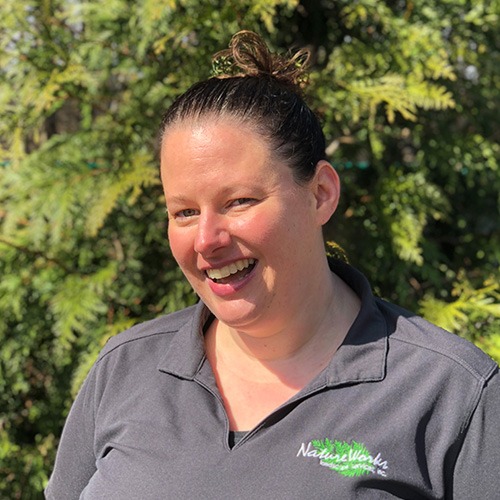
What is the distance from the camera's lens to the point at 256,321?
1.55 m

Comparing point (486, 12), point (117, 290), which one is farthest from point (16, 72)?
point (486, 12)

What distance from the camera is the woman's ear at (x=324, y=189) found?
5.21ft

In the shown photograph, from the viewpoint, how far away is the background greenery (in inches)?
99.3

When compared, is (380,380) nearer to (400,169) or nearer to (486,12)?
(400,169)

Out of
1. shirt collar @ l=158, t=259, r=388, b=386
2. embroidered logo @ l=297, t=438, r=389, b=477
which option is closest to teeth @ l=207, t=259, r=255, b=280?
shirt collar @ l=158, t=259, r=388, b=386

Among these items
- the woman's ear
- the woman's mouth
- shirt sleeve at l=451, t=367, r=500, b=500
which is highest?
the woman's ear

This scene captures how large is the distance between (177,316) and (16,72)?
1.31m

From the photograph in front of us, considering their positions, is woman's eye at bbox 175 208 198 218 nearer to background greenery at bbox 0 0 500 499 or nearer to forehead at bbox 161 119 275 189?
forehead at bbox 161 119 275 189

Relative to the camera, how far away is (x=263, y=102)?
155 cm

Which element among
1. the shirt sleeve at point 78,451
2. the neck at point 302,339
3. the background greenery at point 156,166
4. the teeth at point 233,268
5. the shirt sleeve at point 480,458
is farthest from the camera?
the background greenery at point 156,166

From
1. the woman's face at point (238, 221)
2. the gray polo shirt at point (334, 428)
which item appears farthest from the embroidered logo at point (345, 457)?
the woman's face at point (238, 221)

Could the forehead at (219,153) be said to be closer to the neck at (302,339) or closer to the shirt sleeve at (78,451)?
the neck at (302,339)

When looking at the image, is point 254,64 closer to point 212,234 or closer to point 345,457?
point 212,234

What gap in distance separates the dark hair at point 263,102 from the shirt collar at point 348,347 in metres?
0.32
